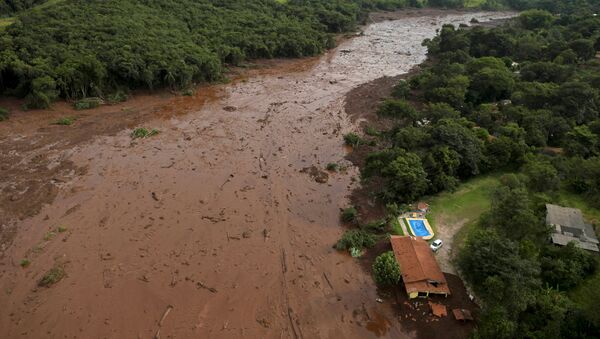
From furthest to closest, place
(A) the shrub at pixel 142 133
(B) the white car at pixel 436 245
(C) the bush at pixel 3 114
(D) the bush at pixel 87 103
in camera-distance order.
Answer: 1. (D) the bush at pixel 87 103
2. (C) the bush at pixel 3 114
3. (A) the shrub at pixel 142 133
4. (B) the white car at pixel 436 245

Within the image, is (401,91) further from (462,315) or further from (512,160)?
(462,315)

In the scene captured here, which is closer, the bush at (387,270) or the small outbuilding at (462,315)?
the small outbuilding at (462,315)

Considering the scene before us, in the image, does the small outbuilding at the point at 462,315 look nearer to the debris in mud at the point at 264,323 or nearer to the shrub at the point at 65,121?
the debris in mud at the point at 264,323

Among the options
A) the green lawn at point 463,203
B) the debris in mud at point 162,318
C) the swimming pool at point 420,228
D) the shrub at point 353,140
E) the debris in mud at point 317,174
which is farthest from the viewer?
the shrub at point 353,140

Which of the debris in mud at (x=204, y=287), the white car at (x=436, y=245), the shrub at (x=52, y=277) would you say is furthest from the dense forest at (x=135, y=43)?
the white car at (x=436, y=245)

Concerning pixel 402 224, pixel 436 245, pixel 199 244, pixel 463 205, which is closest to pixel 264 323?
pixel 199 244

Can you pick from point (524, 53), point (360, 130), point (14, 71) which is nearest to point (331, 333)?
point (360, 130)
